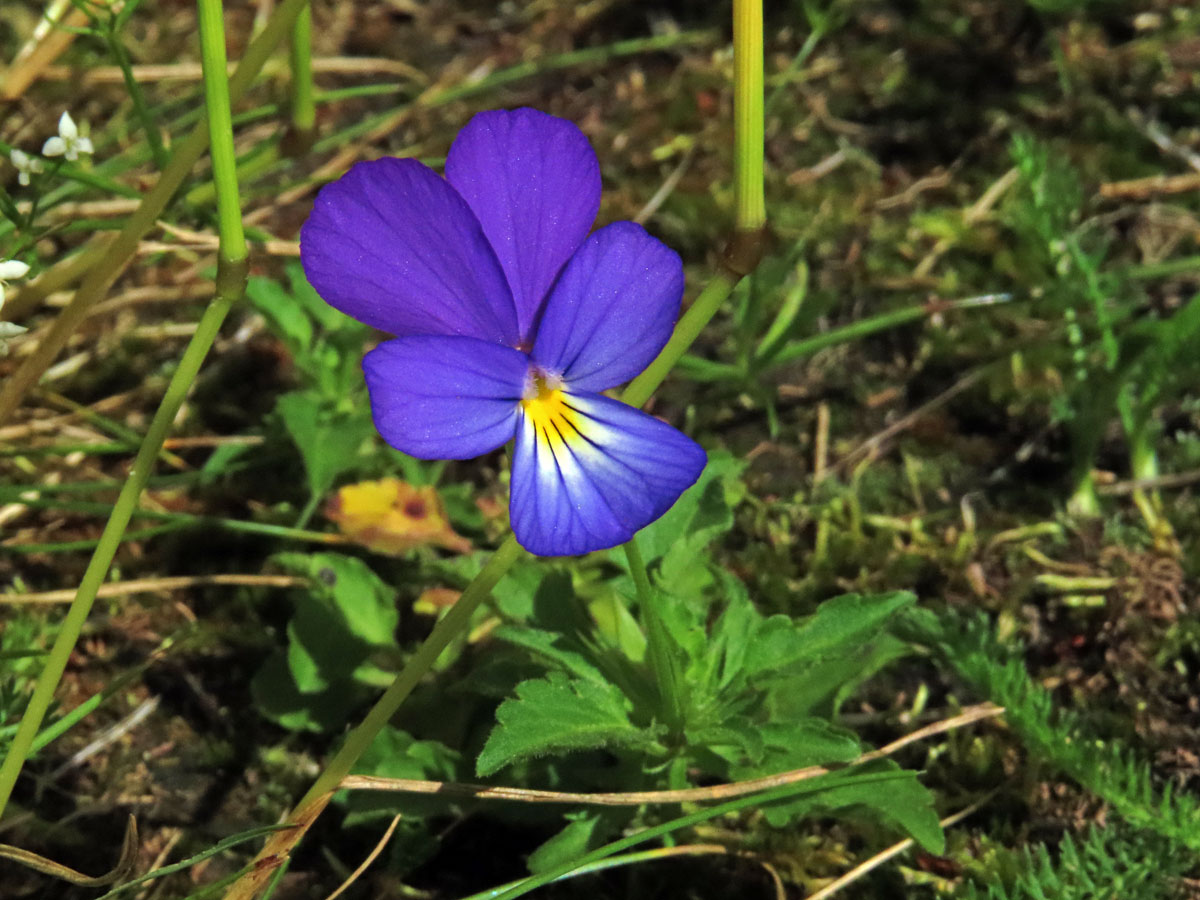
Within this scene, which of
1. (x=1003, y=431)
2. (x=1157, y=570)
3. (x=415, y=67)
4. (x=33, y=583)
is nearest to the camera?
(x=1157, y=570)

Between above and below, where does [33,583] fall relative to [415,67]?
below

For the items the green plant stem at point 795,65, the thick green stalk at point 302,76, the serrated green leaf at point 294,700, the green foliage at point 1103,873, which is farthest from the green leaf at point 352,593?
the green plant stem at point 795,65

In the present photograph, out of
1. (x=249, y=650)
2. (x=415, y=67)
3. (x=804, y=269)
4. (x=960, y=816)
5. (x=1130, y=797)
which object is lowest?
(x=960, y=816)

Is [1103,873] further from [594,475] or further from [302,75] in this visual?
[302,75]

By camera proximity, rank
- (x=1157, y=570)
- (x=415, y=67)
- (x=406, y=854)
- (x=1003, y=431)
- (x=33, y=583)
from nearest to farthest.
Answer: (x=406, y=854) < (x=1157, y=570) < (x=33, y=583) < (x=1003, y=431) < (x=415, y=67)

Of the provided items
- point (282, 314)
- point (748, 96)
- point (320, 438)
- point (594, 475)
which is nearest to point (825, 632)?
point (594, 475)

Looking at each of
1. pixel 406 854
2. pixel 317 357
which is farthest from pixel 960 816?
pixel 317 357

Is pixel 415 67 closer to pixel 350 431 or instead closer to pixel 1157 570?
pixel 350 431
